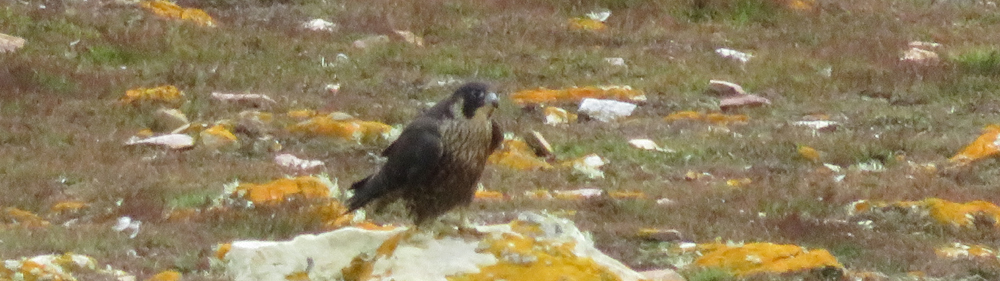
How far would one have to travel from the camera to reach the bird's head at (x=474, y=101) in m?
7.45

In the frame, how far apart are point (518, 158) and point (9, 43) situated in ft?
24.4

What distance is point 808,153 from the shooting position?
45.9 feet

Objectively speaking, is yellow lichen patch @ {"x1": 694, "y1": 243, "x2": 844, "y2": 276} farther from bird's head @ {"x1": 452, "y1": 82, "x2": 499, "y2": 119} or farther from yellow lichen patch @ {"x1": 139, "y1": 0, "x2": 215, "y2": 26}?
yellow lichen patch @ {"x1": 139, "y1": 0, "x2": 215, "y2": 26}

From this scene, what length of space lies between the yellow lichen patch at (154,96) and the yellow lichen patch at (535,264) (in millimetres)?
9133

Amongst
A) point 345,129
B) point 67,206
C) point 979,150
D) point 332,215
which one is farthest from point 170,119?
point 979,150

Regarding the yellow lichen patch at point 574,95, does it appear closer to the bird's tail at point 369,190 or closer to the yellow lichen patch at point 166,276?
the bird's tail at point 369,190

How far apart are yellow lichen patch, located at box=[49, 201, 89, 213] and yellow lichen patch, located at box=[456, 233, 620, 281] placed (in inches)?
176

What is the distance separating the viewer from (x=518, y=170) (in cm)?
1304

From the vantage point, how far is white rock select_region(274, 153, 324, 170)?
1293cm

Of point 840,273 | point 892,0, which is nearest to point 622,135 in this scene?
point 840,273

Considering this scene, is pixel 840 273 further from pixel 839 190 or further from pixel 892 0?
pixel 892 0

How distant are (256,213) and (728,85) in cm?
907

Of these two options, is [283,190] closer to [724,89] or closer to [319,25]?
[724,89]

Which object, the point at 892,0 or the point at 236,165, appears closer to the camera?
the point at 236,165
